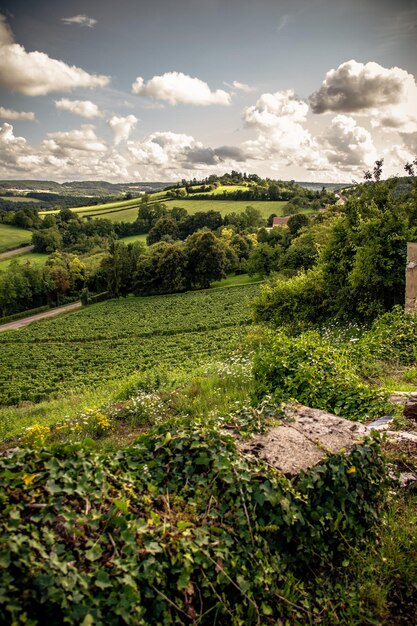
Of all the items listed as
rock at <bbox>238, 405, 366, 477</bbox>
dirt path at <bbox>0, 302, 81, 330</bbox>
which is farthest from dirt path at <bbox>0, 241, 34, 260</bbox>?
rock at <bbox>238, 405, 366, 477</bbox>

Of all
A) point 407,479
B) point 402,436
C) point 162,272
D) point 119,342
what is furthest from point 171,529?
point 162,272

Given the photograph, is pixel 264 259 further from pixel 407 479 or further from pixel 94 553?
pixel 94 553

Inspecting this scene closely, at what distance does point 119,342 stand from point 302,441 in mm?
37041

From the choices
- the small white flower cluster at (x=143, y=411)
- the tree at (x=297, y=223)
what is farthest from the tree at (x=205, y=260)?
the small white flower cluster at (x=143, y=411)

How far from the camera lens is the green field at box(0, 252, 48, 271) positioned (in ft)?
283

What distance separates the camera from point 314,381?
23.9ft

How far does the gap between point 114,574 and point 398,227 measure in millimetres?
19789

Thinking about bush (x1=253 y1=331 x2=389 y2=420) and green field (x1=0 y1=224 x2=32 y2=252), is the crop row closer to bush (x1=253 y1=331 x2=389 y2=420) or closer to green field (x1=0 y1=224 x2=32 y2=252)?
bush (x1=253 y1=331 x2=389 y2=420)

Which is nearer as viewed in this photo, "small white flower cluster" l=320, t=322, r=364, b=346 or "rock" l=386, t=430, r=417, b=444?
"rock" l=386, t=430, r=417, b=444

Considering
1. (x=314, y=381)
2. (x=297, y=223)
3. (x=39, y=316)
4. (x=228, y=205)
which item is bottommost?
(x=39, y=316)

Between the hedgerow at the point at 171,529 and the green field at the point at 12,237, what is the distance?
106 metres

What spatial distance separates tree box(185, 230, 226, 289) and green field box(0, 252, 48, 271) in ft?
136

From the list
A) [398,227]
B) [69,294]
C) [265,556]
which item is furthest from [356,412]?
[69,294]

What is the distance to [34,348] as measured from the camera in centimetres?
4103
